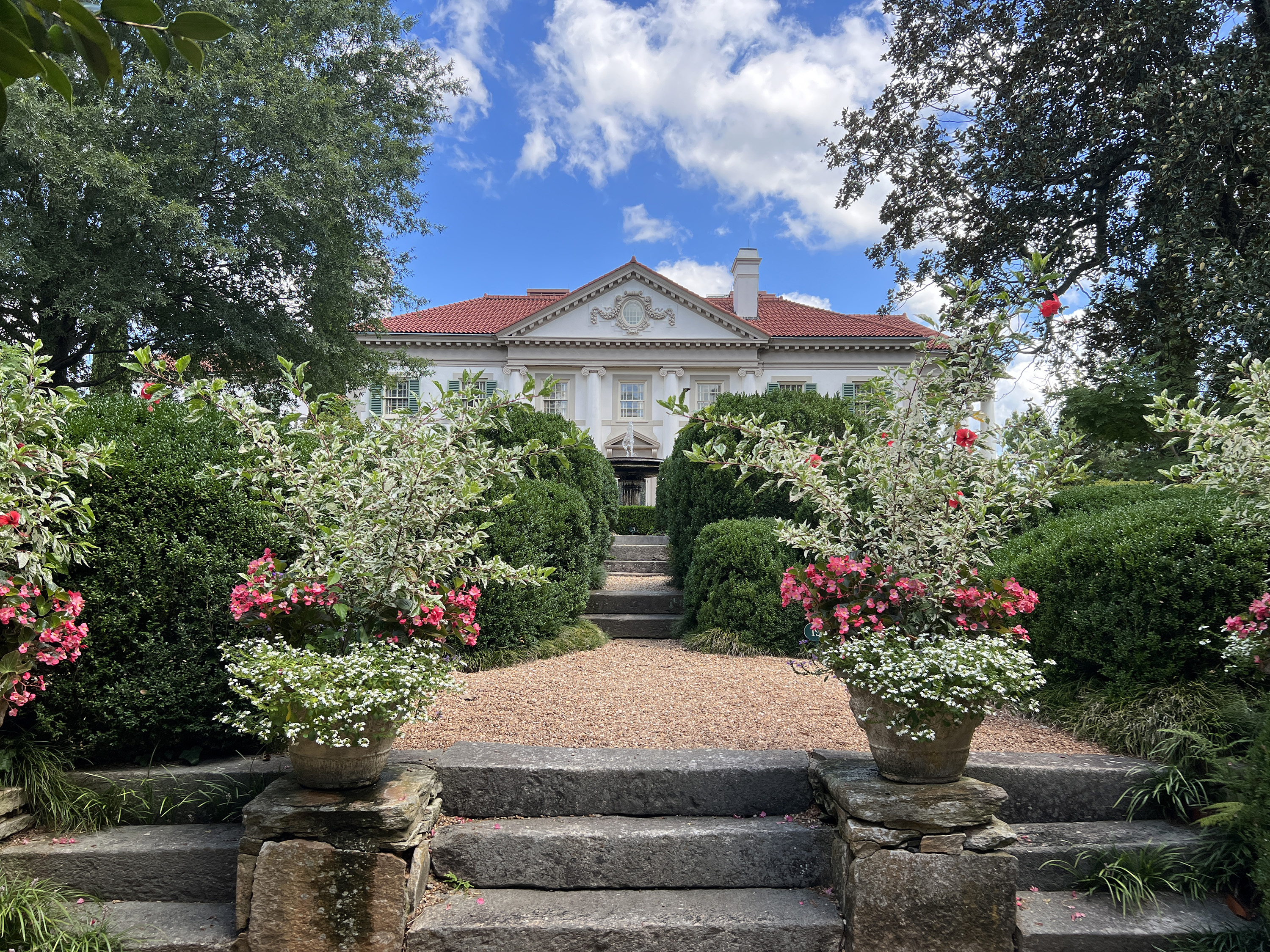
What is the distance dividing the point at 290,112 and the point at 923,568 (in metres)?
13.0

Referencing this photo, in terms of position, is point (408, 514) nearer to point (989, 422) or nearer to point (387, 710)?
point (387, 710)

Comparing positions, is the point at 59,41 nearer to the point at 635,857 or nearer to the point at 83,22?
the point at 83,22

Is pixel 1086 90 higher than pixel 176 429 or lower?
higher

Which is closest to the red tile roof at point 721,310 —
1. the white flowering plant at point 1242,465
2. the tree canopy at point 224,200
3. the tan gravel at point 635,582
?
the tree canopy at point 224,200

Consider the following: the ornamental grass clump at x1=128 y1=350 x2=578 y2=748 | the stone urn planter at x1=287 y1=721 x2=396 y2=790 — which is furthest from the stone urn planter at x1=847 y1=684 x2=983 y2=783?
the stone urn planter at x1=287 y1=721 x2=396 y2=790

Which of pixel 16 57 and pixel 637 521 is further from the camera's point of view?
pixel 637 521

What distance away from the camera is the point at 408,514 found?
2.72 m

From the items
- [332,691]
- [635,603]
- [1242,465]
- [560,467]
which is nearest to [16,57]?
[332,691]

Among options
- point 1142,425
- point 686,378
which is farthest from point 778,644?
point 686,378

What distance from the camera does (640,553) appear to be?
8.75m

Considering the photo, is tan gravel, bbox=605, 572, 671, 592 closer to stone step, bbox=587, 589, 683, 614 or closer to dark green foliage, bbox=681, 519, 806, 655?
stone step, bbox=587, 589, 683, 614

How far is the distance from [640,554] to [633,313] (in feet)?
63.8

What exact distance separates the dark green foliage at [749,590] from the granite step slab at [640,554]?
2857mm

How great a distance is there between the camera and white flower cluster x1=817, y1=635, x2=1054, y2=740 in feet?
8.25
